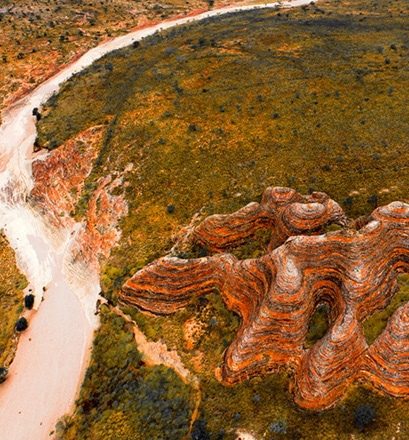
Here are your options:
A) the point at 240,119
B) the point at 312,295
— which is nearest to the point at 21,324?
the point at 312,295

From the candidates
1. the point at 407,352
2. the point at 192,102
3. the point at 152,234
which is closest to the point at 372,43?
the point at 192,102

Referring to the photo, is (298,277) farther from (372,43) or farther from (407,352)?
(372,43)

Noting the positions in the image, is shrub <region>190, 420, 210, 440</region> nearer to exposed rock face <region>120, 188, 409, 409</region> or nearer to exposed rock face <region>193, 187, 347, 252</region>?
exposed rock face <region>120, 188, 409, 409</region>

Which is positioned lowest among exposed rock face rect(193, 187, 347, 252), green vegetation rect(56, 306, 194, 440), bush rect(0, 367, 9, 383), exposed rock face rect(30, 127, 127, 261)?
green vegetation rect(56, 306, 194, 440)

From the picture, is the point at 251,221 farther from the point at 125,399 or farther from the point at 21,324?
the point at 21,324

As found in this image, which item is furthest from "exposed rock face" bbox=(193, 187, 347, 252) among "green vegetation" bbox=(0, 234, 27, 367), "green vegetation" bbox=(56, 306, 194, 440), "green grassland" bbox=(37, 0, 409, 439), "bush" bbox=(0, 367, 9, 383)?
"bush" bbox=(0, 367, 9, 383)

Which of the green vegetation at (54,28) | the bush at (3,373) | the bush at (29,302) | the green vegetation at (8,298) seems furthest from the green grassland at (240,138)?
the green vegetation at (54,28)

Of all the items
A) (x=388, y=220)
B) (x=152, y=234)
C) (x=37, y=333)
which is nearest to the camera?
(x=388, y=220)
